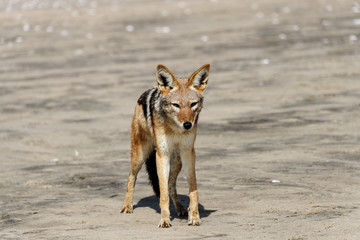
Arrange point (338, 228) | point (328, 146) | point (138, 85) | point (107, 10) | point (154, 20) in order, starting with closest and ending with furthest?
point (338, 228) < point (328, 146) < point (138, 85) < point (154, 20) < point (107, 10)

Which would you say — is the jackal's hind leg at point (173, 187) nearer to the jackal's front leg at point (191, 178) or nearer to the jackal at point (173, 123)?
the jackal at point (173, 123)

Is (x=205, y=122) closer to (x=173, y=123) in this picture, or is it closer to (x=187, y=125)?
(x=173, y=123)

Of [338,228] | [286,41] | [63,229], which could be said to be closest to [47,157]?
[63,229]

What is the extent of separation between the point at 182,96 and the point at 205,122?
17.7 ft

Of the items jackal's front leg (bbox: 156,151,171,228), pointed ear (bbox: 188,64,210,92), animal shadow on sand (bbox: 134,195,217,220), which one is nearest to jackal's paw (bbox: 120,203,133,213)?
animal shadow on sand (bbox: 134,195,217,220)

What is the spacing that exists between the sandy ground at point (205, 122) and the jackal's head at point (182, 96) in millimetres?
998

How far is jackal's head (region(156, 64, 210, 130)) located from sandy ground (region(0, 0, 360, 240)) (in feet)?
3.28

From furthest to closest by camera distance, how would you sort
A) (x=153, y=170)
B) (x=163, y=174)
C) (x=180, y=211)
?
(x=153, y=170) → (x=180, y=211) → (x=163, y=174)

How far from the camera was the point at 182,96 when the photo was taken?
648 centimetres

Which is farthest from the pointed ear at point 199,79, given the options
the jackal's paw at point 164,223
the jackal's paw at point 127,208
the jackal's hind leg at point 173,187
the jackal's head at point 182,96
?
the jackal's paw at point 127,208

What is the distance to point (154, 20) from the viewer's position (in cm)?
2483

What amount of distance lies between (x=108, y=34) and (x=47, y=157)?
1277 cm

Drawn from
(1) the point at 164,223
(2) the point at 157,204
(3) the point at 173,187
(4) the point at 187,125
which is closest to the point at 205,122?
(2) the point at 157,204

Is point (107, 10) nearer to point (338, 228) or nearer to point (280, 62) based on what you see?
point (280, 62)
